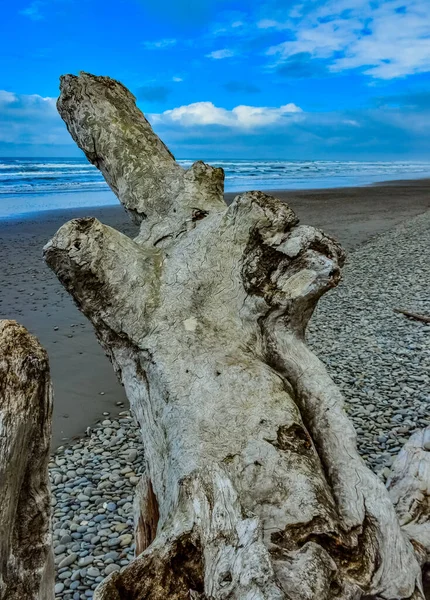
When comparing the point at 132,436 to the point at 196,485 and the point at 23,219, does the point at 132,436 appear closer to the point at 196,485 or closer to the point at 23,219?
the point at 196,485

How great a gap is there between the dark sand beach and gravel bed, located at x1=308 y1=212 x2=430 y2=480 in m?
2.53

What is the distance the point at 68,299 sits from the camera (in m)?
9.16

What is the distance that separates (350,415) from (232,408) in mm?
2529

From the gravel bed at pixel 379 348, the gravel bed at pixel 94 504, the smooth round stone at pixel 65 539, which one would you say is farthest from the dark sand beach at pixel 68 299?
the gravel bed at pixel 379 348

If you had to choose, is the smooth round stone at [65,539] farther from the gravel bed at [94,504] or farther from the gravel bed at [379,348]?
the gravel bed at [379,348]

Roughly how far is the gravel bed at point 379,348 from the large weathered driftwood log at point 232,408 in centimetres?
166

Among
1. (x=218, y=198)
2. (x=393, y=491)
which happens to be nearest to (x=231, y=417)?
(x=393, y=491)

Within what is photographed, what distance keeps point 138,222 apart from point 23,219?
1510 cm

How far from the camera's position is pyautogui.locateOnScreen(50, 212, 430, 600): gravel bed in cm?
336

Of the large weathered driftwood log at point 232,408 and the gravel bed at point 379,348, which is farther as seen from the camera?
the gravel bed at point 379,348

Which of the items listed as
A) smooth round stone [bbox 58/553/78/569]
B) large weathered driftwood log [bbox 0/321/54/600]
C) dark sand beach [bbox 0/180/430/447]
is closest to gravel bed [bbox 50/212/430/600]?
smooth round stone [bbox 58/553/78/569]

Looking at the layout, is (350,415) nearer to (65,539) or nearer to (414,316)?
(65,539)

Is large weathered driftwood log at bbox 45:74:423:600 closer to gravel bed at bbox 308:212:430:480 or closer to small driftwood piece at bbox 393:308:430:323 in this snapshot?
gravel bed at bbox 308:212:430:480

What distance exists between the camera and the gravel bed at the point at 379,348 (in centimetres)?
458
